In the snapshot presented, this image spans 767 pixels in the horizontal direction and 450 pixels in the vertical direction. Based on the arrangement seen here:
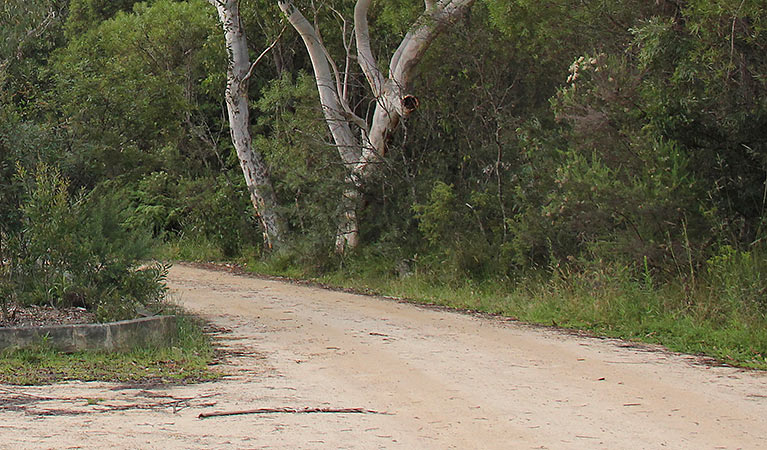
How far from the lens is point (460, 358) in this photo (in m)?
11.2

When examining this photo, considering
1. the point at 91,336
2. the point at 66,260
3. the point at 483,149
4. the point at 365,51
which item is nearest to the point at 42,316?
the point at 66,260

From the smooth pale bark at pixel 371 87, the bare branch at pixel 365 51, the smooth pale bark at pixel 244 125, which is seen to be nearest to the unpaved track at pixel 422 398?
the smooth pale bark at pixel 371 87

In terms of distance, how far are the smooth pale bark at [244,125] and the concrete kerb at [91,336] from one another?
12407 millimetres

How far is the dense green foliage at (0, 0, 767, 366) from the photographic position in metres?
13.4

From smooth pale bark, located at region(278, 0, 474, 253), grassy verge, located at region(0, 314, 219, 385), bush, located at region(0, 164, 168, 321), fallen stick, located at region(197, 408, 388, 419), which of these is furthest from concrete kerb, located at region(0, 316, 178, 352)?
smooth pale bark, located at region(278, 0, 474, 253)

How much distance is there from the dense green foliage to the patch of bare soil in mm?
480

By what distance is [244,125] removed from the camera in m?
24.4

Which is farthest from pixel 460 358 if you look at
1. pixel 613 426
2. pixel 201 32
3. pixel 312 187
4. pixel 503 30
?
pixel 201 32

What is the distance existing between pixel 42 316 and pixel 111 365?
6.49 ft

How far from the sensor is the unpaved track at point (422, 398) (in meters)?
7.33

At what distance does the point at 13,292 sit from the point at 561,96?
8.01 meters

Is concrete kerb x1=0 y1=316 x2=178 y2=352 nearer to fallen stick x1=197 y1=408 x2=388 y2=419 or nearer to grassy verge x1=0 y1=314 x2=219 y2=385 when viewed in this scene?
grassy verge x1=0 y1=314 x2=219 y2=385

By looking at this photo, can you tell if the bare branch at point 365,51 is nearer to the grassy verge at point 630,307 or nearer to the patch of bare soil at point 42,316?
the grassy verge at point 630,307

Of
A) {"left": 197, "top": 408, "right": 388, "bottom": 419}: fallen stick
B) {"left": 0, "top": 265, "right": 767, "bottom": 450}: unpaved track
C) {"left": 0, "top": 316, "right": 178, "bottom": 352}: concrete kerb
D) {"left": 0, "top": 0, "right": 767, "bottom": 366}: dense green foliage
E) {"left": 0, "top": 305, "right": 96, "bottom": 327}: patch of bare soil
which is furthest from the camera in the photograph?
{"left": 0, "top": 0, "right": 767, "bottom": 366}: dense green foliage
